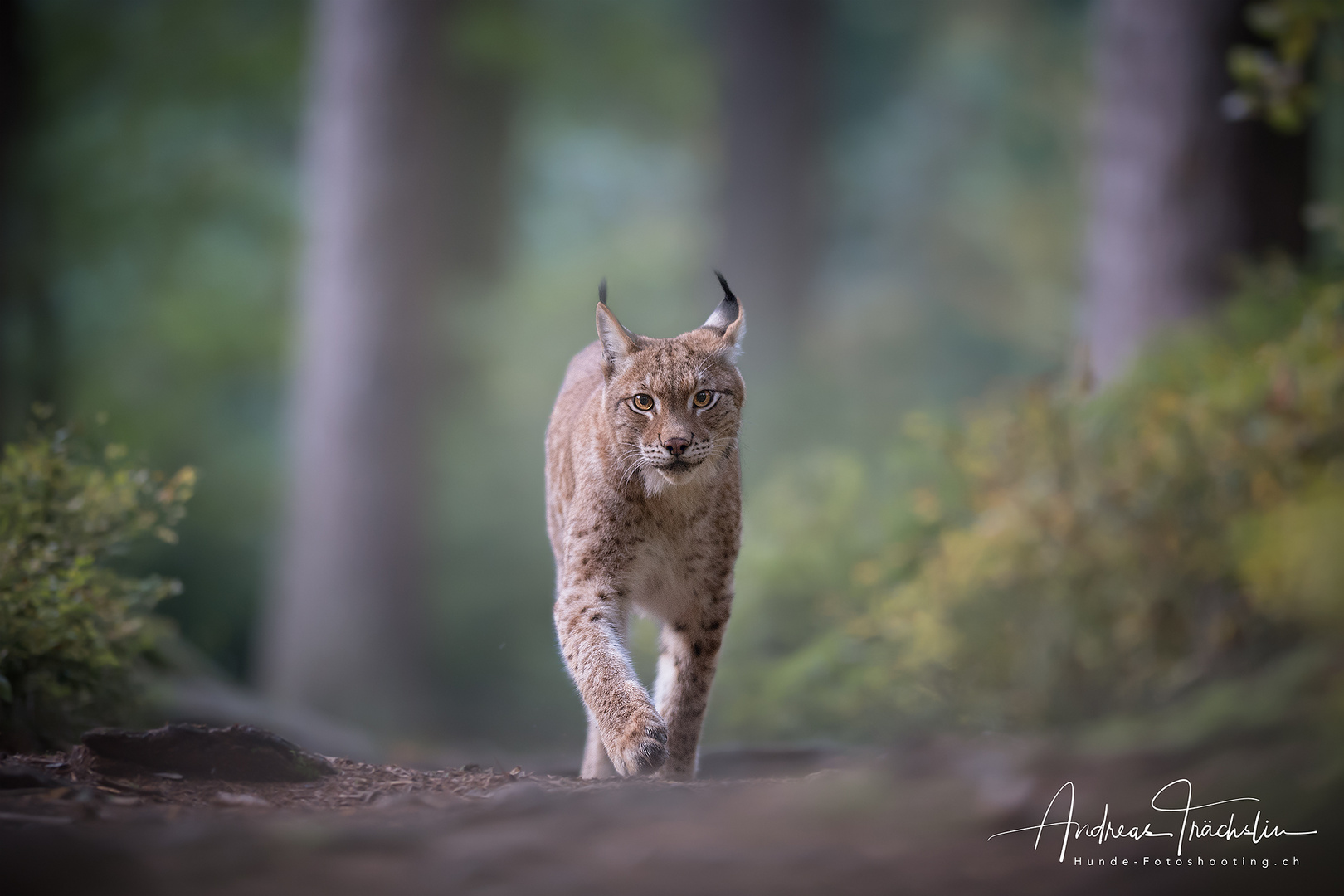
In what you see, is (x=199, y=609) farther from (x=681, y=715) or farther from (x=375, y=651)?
(x=681, y=715)

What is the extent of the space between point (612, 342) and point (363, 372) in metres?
7.22

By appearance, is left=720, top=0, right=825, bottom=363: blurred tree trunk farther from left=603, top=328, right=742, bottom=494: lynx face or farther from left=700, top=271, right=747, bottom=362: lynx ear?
left=603, top=328, right=742, bottom=494: lynx face

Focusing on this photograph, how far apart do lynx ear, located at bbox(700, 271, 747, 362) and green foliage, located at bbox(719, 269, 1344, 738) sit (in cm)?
181

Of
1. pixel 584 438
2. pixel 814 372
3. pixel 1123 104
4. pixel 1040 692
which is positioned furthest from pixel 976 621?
pixel 814 372

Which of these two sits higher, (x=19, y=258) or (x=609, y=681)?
(x=19, y=258)

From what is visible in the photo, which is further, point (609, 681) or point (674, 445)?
point (674, 445)

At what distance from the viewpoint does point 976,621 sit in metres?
5.83

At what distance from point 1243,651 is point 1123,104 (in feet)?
15.8

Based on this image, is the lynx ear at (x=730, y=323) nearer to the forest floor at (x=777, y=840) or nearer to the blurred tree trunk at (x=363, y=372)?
the forest floor at (x=777, y=840)

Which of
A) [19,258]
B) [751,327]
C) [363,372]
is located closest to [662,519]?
[363,372]

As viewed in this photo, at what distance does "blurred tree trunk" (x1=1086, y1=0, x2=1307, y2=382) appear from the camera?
7.39 m

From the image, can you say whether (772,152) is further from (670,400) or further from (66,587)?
(66,587)

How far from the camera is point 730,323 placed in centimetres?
529

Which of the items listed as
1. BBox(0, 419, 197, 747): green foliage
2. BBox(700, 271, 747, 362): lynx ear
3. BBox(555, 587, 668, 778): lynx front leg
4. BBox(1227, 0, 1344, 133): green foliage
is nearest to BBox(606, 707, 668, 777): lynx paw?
BBox(555, 587, 668, 778): lynx front leg
